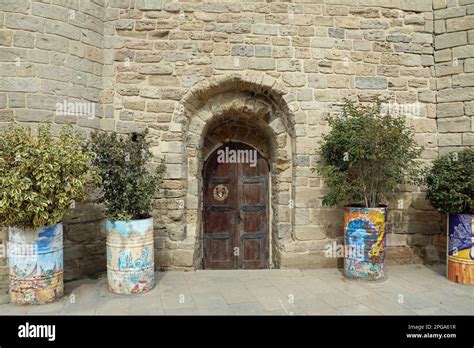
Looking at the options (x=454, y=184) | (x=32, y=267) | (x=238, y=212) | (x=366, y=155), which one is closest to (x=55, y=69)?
(x=32, y=267)

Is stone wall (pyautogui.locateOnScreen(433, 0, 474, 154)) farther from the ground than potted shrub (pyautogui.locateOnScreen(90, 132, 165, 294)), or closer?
farther from the ground

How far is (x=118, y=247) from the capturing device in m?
3.69

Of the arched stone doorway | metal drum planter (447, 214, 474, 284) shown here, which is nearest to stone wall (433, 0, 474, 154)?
metal drum planter (447, 214, 474, 284)

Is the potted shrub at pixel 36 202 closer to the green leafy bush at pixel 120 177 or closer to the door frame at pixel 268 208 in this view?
the green leafy bush at pixel 120 177

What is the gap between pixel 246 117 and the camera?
17.5 feet

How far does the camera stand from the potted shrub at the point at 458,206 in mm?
3934

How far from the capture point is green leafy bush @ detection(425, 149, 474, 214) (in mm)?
Result: 3920

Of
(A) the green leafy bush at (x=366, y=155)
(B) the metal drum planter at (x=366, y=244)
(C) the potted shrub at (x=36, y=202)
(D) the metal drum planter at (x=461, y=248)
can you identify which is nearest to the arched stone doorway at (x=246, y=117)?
(A) the green leafy bush at (x=366, y=155)

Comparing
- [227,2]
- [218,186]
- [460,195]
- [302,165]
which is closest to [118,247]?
[218,186]

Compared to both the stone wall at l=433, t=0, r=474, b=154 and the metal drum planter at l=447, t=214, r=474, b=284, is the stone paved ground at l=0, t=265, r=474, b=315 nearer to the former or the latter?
the metal drum planter at l=447, t=214, r=474, b=284

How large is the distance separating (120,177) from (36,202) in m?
0.83

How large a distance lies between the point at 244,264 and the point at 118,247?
2478 mm

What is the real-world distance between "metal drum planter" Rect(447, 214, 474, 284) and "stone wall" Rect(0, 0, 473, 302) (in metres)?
0.86

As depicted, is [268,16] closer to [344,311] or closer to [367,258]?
[367,258]
